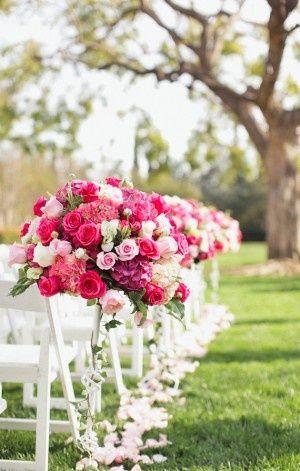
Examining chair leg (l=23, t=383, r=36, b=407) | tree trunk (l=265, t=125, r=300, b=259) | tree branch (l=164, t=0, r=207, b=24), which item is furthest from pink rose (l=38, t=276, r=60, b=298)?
tree trunk (l=265, t=125, r=300, b=259)

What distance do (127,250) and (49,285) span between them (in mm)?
440

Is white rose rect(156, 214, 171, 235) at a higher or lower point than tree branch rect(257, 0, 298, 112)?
lower

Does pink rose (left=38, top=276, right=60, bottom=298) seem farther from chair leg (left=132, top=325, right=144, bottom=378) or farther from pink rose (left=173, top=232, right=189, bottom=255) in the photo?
chair leg (left=132, top=325, right=144, bottom=378)

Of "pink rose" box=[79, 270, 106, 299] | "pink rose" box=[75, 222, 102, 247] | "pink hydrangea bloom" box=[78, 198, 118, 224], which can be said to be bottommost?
"pink rose" box=[79, 270, 106, 299]

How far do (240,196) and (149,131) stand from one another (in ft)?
62.2

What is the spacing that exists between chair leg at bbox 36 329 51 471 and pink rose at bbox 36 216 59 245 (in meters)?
0.52

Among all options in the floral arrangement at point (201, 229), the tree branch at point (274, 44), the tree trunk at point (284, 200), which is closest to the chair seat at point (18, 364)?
the floral arrangement at point (201, 229)

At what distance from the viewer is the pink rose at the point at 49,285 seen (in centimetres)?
406

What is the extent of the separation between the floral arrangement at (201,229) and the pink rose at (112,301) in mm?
2797

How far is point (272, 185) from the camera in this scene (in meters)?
20.9

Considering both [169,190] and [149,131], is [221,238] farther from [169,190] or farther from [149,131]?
[169,190]

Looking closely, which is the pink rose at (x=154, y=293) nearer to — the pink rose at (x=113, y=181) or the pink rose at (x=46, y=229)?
the pink rose at (x=46, y=229)

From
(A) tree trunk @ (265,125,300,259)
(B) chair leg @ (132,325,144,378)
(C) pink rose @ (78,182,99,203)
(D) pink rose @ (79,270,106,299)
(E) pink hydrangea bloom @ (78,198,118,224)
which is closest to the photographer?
(D) pink rose @ (79,270,106,299)

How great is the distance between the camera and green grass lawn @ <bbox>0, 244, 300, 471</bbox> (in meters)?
4.73
